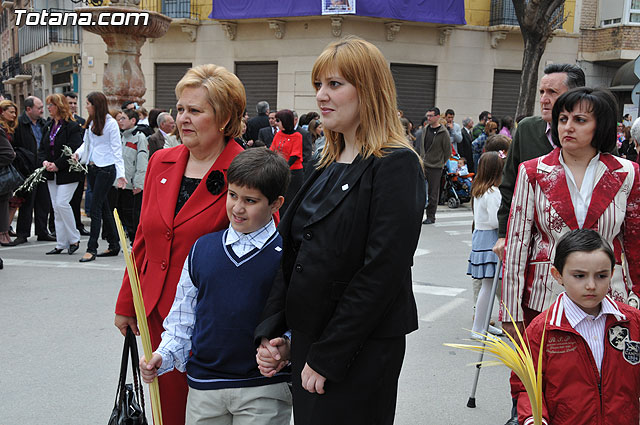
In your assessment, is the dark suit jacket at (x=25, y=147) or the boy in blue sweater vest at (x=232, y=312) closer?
the boy in blue sweater vest at (x=232, y=312)

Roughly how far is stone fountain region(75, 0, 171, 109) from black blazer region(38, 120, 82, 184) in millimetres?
3591

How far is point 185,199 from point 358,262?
1.08 meters

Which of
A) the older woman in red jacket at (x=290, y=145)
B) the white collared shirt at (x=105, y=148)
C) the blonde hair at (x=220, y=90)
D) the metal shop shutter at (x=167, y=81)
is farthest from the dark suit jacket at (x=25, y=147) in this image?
the metal shop shutter at (x=167, y=81)

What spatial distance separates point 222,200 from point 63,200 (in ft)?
21.9

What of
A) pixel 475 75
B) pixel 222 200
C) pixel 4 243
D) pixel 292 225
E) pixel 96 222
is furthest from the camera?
pixel 475 75

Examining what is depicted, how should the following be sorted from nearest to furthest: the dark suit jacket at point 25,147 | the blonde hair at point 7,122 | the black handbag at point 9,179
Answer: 1. the black handbag at point 9,179
2. the blonde hair at point 7,122
3. the dark suit jacket at point 25,147

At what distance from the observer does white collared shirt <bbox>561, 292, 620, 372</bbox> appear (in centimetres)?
253

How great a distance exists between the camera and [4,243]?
30.9 ft

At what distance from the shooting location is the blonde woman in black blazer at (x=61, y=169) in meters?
8.78

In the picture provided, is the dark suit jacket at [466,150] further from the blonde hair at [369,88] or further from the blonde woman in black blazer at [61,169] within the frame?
the blonde hair at [369,88]

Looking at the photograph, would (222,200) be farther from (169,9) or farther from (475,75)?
(169,9)

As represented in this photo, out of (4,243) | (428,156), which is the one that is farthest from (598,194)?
(428,156)

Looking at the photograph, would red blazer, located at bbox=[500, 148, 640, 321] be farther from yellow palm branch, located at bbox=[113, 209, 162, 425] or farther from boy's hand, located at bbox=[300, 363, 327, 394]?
yellow palm branch, located at bbox=[113, 209, 162, 425]

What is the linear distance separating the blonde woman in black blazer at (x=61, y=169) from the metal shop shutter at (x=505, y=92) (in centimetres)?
1716
